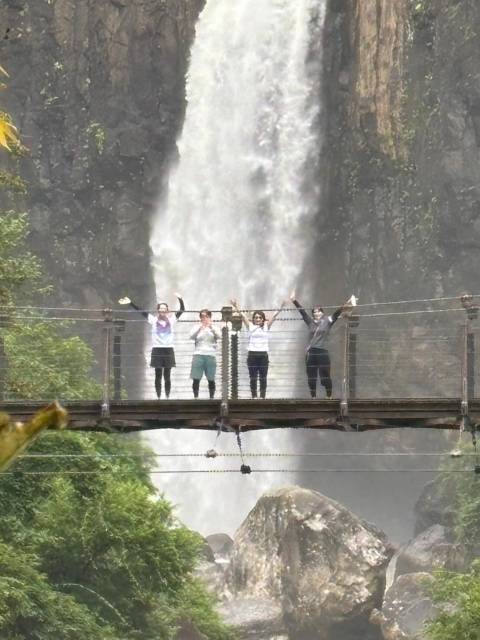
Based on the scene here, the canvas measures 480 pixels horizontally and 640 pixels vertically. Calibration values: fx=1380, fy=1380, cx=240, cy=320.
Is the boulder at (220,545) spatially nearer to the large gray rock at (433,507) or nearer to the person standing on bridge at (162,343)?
the large gray rock at (433,507)

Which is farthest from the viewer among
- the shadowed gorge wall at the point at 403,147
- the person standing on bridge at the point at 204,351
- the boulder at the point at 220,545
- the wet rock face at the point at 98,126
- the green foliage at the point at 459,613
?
the wet rock face at the point at 98,126

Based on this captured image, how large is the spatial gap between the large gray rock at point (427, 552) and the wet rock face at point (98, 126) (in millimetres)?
15450

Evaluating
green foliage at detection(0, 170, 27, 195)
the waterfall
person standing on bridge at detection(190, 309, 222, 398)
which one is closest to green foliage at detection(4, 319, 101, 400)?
green foliage at detection(0, 170, 27, 195)

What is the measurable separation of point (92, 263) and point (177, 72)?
7.72 m

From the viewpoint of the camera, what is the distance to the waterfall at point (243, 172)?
50406 millimetres

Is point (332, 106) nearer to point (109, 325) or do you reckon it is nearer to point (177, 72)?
point (177, 72)

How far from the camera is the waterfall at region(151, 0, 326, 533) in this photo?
165 feet

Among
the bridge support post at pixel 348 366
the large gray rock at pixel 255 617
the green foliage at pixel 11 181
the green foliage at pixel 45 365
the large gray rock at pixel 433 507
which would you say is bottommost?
the large gray rock at pixel 255 617

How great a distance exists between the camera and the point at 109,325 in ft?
47.8

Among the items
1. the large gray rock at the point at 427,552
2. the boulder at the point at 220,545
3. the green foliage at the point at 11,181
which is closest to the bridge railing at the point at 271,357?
the green foliage at the point at 11,181

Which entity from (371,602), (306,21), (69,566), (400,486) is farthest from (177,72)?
(69,566)

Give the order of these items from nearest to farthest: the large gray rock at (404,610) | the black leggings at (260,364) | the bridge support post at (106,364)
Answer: the bridge support post at (106,364) < the black leggings at (260,364) < the large gray rock at (404,610)

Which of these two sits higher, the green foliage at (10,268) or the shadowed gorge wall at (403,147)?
the shadowed gorge wall at (403,147)

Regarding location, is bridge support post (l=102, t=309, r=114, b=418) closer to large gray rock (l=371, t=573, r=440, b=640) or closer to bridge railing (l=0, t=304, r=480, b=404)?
bridge railing (l=0, t=304, r=480, b=404)
